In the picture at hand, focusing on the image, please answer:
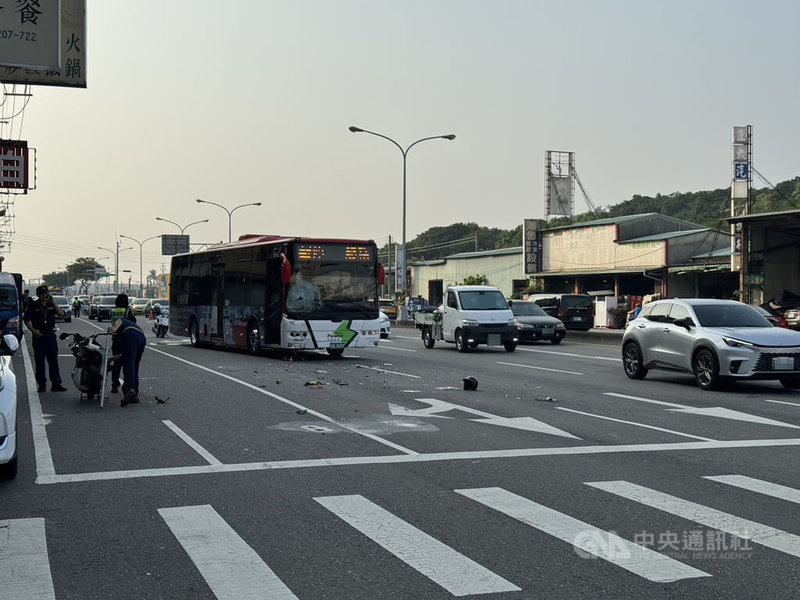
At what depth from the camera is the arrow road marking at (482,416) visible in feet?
38.0

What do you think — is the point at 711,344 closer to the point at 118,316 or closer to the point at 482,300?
the point at 118,316

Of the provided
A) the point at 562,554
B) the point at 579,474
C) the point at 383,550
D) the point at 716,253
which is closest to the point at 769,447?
the point at 579,474

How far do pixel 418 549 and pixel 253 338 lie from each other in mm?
19937

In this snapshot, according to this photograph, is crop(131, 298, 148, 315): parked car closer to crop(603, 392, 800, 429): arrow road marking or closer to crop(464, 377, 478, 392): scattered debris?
crop(464, 377, 478, 392): scattered debris

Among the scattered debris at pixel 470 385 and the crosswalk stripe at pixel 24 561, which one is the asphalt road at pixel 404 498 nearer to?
the crosswalk stripe at pixel 24 561

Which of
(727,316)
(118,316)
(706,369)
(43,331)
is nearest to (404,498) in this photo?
(118,316)

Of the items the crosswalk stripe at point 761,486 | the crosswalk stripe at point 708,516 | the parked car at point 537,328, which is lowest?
the crosswalk stripe at point 708,516

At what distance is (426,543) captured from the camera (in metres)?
6.25

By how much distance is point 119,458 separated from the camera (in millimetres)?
9602

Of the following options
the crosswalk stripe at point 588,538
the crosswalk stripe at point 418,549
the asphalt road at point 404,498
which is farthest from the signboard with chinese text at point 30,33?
the crosswalk stripe at point 588,538

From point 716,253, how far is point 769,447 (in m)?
46.5

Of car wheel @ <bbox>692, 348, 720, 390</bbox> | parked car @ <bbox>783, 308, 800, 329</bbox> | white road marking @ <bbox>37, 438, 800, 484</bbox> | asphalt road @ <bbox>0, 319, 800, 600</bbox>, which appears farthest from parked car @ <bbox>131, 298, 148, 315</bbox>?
white road marking @ <bbox>37, 438, 800, 484</bbox>

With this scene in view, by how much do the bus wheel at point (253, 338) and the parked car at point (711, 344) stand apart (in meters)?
10.5

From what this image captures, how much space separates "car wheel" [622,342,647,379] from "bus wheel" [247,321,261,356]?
1035 centimetres
